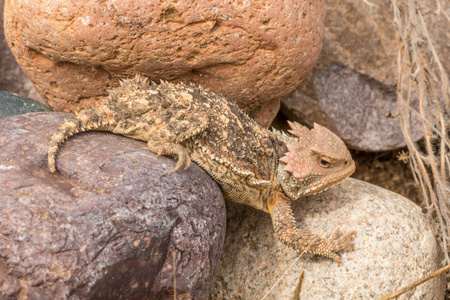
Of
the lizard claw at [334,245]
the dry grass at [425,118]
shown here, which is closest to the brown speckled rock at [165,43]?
the dry grass at [425,118]

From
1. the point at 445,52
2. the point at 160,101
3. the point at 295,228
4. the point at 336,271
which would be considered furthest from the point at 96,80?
the point at 445,52

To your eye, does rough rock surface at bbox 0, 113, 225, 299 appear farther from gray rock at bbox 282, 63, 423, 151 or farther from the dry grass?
gray rock at bbox 282, 63, 423, 151

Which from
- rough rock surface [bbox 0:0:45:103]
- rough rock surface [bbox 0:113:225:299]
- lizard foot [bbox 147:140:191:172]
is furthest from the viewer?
rough rock surface [bbox 0:0:45:103]

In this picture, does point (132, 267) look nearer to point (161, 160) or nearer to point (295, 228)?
point (161, 160)

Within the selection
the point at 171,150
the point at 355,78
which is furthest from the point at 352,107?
the point at 171,150

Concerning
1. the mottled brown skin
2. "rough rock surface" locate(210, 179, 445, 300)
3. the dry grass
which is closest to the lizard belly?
the mottled brown skin

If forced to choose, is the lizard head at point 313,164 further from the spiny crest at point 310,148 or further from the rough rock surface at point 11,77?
the rough rock surface at point 11,77

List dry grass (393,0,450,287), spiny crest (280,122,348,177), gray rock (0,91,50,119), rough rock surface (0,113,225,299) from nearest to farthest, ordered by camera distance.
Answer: rough rock surface (0,113,225,299)
spiny crest (280,122,348,177)
dry grass (393,0,450,287)
gray rock (0,91,50,119)

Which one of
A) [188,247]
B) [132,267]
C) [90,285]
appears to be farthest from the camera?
[188,247]
